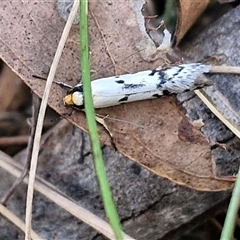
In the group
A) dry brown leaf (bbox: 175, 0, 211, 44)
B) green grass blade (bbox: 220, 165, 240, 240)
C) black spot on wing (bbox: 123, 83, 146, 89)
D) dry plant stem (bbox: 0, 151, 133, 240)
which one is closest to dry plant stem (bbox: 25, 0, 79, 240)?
dry plant stem (bbox: 0, 151, 133, 240)

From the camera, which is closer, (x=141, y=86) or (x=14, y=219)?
(x=141, y=86)

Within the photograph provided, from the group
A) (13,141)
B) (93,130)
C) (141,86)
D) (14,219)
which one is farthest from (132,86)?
(13,141)

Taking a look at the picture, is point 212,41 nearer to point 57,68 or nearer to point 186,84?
point 186,84

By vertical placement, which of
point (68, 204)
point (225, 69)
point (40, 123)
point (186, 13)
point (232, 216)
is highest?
point (186, 13)

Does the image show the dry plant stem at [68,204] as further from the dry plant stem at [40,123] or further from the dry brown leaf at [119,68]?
the dry brown leaf at [119,68]

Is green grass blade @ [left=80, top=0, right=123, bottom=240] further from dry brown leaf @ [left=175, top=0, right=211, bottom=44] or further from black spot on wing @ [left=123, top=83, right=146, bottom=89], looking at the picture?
dry brown leaf @ [left=175, top=0, right=211, bottom=44]

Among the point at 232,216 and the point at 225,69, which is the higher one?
the point at 225,69

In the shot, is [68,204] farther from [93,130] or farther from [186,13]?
[186,13]
